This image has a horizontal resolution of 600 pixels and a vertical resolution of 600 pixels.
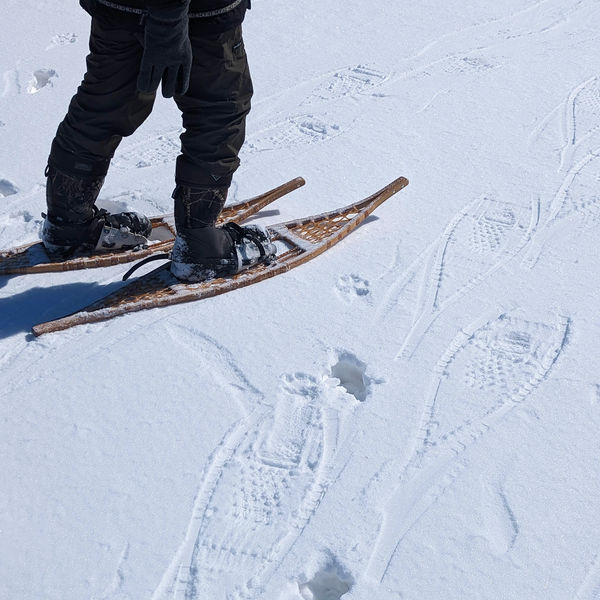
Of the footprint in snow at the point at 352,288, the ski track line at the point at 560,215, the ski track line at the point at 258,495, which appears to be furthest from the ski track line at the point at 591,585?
the ski track line at the point at 560,215

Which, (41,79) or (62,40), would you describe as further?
(62,40)

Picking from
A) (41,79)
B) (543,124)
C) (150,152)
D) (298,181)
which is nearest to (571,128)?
(543,124)

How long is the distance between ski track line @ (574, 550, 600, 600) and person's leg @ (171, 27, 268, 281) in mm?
1642

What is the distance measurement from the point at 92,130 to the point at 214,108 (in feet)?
1.43

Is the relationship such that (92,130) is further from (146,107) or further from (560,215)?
(560,215)

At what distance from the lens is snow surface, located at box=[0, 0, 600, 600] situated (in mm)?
1892

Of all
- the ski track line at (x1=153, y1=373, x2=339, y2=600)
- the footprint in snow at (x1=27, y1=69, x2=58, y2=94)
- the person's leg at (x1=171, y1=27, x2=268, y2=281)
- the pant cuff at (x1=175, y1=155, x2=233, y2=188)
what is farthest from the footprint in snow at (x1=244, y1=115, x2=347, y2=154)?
the ski track line at (x1=153, y1=373, x2=339, y2=600)

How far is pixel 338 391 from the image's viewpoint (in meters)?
2.42

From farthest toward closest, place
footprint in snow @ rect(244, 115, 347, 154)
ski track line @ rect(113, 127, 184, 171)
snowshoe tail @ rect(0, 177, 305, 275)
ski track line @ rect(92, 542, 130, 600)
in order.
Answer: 1. footprint in snow @ rect(244, 115, 347, 154)
2. ski track line @ rect(113, 127, 184, 171)
3. snowshoe tail @ rect(0, 177, 305, 275)
4. ski track line @ rect(92, 542, 130, 600)

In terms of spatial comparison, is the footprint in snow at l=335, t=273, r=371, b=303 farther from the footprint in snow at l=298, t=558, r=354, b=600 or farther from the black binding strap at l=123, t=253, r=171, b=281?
the footprint in snow at l=298, t=558, r=354, b=600

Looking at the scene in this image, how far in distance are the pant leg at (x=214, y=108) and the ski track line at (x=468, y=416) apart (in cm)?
106

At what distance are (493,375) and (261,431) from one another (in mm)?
805

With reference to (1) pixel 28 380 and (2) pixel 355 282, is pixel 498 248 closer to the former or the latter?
(2) pixel 355 282

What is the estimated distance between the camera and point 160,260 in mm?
3105
